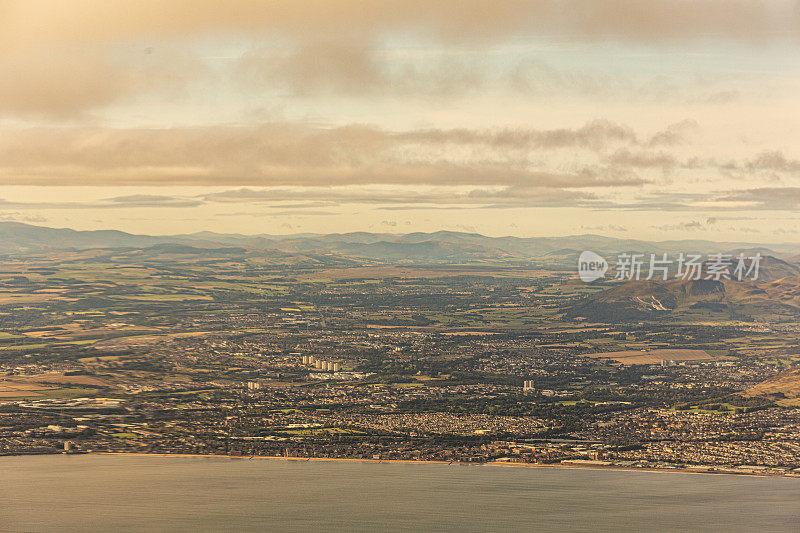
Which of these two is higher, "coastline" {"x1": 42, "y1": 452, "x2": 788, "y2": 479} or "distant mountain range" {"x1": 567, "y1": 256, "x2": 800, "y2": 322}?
"distant mountain range" {"x1": 567, "y1": 256, "x2": 800, "y2": 322}

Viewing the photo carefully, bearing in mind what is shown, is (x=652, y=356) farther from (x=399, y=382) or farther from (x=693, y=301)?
(x=693, y=301)

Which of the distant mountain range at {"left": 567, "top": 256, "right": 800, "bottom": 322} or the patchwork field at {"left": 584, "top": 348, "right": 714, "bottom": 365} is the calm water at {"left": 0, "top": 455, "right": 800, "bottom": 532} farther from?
the distant mountain range at {"left": 567, "top": 256, "right": 800, "bottom": 322}

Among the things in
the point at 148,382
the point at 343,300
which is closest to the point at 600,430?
the point at 148,382

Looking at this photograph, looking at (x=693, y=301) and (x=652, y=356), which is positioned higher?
(x=693, y=301)

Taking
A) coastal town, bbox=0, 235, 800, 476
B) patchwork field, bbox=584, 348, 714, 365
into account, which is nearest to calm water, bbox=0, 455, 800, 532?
coastal town, bbox=0, 235, 800, 476

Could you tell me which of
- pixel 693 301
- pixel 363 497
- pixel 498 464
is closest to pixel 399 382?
pixel 498 464

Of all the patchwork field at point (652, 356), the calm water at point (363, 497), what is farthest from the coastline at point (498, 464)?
the patchwork field at point (652, 356)

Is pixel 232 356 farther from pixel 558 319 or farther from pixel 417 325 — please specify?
pixel 558 319

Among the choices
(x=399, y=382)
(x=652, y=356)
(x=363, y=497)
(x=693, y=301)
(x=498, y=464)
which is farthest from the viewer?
(x=693, y=301)
